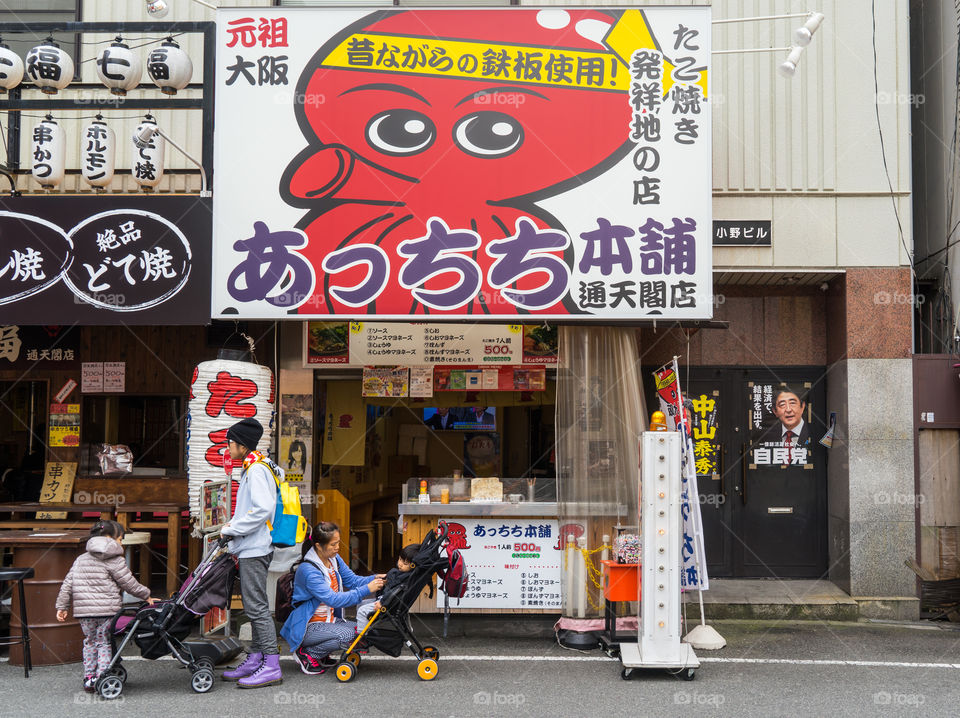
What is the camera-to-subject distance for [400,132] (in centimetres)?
907

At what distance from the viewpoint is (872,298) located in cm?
1022

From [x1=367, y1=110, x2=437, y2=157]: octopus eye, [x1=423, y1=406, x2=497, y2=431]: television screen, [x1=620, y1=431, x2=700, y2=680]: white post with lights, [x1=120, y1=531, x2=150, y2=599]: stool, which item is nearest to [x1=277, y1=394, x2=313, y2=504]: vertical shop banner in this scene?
[x1=120, y1=531, x2=150, y2=599]: stool

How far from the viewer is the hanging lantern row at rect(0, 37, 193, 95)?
9008 millimetres

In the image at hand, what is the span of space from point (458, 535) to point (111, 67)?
19.7 ft

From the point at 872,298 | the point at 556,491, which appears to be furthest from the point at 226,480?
the point at 872,298

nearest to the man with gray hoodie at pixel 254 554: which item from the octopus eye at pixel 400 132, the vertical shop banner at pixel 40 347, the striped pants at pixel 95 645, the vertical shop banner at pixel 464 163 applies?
the striped pants at pixel 95 645

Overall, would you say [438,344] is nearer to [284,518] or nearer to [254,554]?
[284,518]

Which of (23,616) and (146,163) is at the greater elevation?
(146,163)

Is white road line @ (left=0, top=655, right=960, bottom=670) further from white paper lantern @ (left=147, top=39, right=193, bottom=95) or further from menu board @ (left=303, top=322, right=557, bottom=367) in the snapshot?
white paper lantern @ (left=147, top=39, right=193, bottom=95)

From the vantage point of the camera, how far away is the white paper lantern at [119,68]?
898cm

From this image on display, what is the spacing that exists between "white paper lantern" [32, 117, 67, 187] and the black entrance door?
7700mm

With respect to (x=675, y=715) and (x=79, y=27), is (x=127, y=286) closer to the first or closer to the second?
(x=79, y=27)

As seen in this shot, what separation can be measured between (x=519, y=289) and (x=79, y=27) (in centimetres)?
548

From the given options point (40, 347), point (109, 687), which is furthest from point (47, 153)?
point (109, 687)
